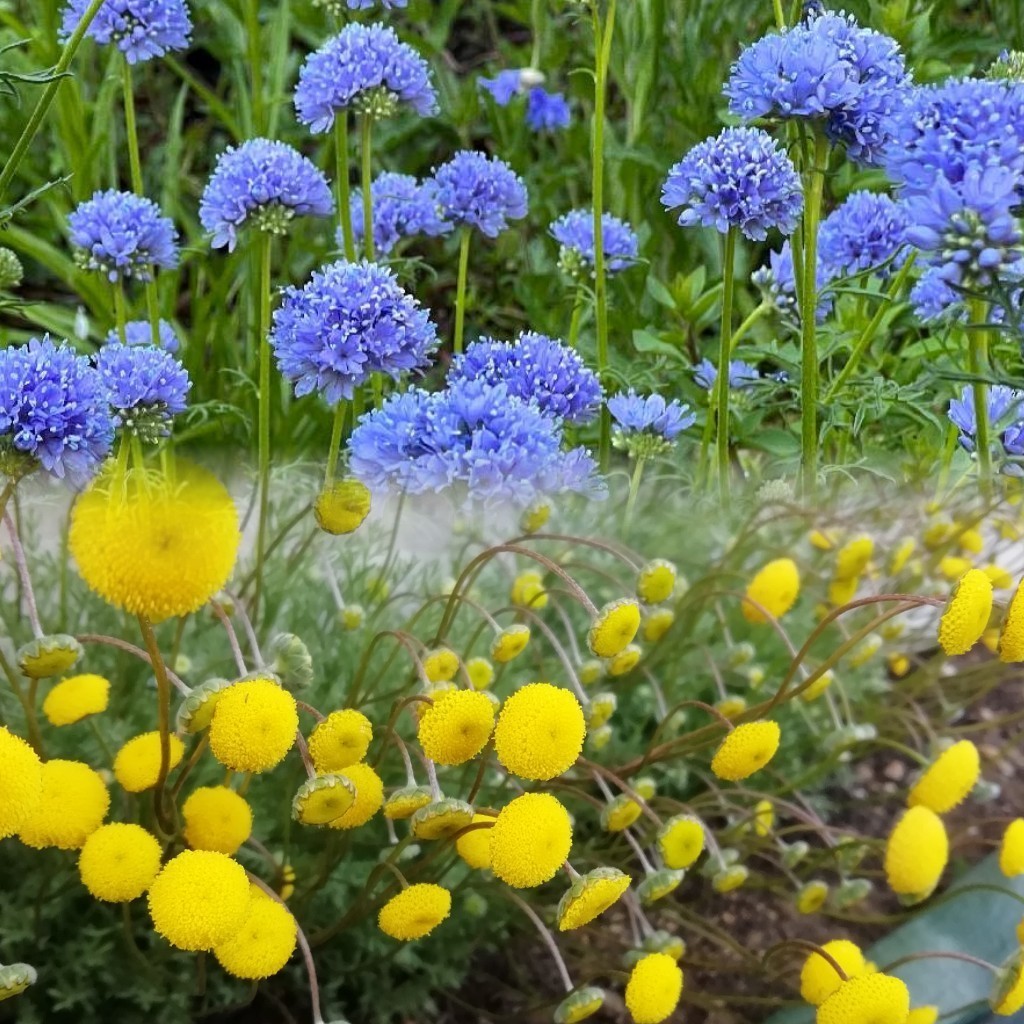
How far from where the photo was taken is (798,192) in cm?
41

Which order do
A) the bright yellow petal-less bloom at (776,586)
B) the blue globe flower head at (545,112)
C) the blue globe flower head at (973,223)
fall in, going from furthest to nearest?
the bright yellow petal-less bloom at (776,586) < the blue globe flower head at (545,112) < the blue globe flower head at (973,223)

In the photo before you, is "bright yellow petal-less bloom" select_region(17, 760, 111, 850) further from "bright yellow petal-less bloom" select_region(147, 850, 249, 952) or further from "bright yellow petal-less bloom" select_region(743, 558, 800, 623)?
"bright yellow petal-less bloom" select_region(743, 558, 800, 623)

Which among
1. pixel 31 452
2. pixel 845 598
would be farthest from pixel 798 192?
pixel 845 598

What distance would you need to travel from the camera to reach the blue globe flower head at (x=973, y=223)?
331 mm

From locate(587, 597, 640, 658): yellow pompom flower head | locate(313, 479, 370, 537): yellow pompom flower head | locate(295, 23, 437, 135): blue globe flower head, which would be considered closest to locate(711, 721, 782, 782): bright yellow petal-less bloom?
locate(587, 597, 640, 658): yellow pompom flower head

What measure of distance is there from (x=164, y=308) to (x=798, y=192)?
28 centimetres

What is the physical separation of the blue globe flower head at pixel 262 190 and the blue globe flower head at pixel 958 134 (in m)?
0.21

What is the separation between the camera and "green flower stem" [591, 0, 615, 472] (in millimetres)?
459

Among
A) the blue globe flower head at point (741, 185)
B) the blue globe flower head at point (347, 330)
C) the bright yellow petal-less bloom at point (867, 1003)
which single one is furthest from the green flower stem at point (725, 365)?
the bright yellow petal-less bloom at point (867, 1003)

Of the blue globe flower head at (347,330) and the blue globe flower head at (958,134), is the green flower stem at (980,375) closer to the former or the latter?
the blue globe flower head at (958,134)

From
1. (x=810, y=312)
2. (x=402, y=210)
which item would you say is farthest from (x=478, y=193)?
(x=810, y=312)

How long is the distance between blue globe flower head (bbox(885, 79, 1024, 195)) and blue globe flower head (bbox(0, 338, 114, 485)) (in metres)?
0.26

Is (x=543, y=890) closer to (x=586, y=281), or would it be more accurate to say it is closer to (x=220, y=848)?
(x=220, y=848)

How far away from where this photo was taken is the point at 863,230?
1.52 ft
